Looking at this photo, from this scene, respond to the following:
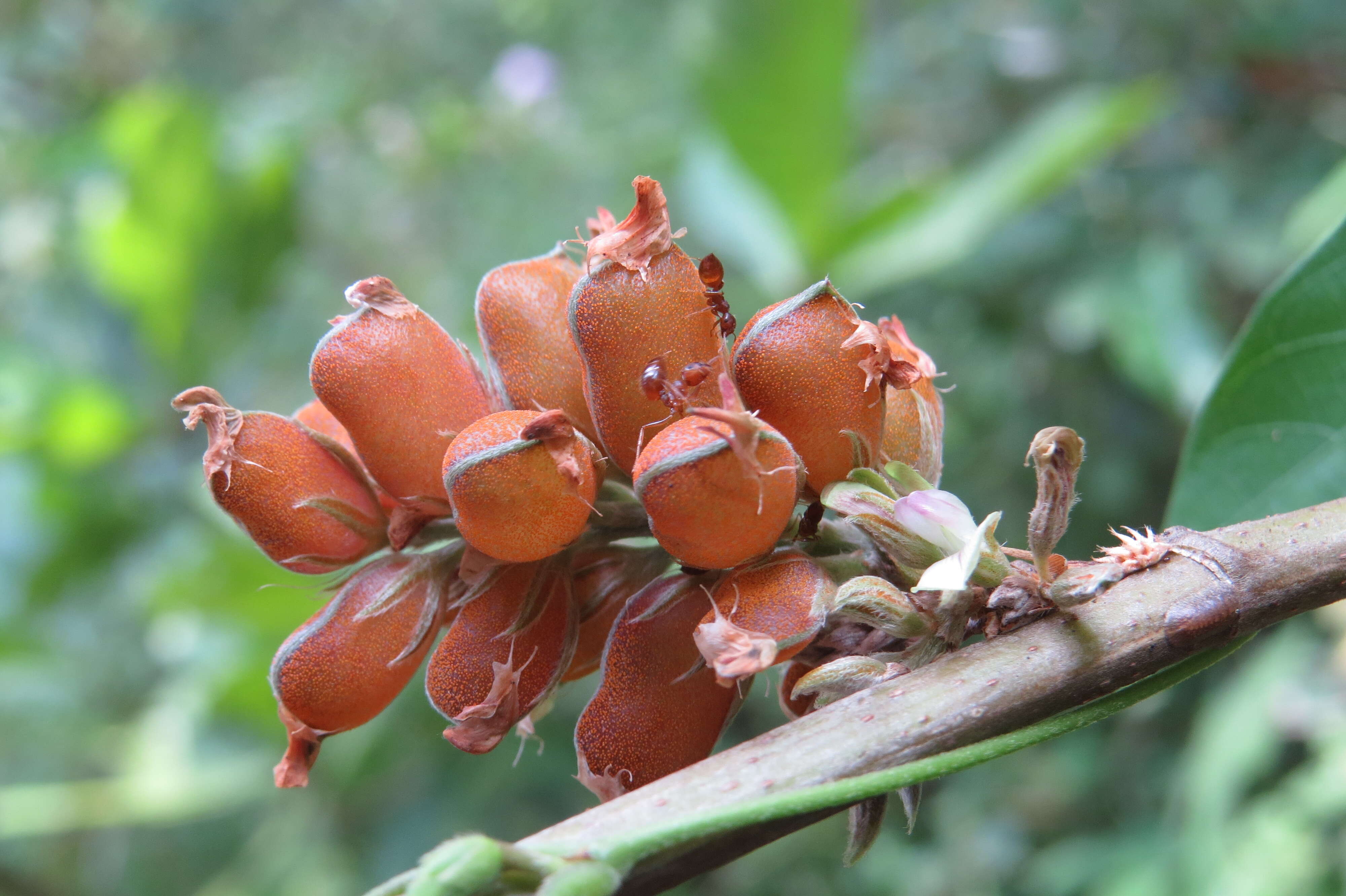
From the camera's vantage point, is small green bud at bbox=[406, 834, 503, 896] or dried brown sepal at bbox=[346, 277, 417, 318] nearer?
small green bud at bbox=[406, 834, 503, 896]

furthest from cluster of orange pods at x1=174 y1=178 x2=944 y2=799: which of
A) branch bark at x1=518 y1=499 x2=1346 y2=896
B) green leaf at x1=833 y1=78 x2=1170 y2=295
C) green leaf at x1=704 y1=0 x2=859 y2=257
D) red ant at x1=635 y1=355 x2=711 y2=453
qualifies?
green leaf at x1=704 y1=0 x2=859 y2=257

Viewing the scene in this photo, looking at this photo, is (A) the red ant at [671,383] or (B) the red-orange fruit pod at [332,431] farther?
(B) the red-orange fruit pod at [332,431]

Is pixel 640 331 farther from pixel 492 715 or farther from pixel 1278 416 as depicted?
pixel 1278 416

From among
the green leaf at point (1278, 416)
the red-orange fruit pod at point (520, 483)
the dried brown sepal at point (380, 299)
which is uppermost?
the dried brown sepal at point (380, 299)

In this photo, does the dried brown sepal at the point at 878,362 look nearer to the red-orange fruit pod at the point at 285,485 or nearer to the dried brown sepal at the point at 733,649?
the dried brown sepal at the point at 733,649

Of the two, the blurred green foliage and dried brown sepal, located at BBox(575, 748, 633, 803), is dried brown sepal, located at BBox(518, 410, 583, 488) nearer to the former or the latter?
dried brown sepal, located at BBox(575, 748, 633, 803)

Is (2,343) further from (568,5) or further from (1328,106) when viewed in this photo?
(1328,106)

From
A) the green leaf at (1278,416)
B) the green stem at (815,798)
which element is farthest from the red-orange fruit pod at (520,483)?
the green leaf at (1278,416)
